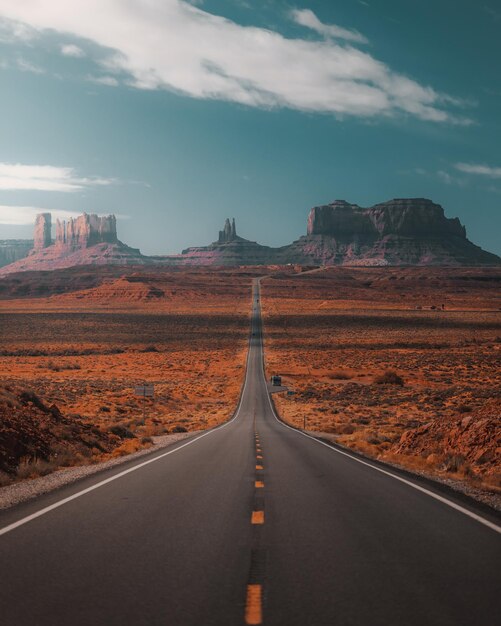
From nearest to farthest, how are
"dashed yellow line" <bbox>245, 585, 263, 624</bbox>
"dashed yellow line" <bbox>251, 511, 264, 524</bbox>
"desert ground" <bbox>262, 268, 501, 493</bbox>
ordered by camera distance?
"dashed yellow line" <bbox>245, 585, 263, 624</bbox> → "dashed yellow line" <bbox>251, 511, 264, 524</bbox> → "desert ground" <bbox>262, 268, 501, 493</bbox>

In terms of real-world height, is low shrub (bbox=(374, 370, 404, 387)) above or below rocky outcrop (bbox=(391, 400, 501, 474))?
below

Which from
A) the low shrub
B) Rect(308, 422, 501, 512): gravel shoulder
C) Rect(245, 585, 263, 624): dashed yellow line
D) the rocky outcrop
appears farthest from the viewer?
the low shrub

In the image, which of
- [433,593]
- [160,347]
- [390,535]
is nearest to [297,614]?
→ [433,593]

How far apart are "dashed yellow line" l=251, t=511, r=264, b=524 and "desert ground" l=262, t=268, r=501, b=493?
232 inches

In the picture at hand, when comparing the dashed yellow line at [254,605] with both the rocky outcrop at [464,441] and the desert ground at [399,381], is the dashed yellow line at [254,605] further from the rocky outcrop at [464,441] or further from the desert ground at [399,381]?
the rocky outcrop at [464,441]

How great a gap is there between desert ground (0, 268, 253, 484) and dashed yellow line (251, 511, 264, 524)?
656cm

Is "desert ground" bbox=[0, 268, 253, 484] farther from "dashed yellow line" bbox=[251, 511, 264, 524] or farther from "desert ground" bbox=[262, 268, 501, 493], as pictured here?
"desert ground" bbox=[262, 268, 501, 493]

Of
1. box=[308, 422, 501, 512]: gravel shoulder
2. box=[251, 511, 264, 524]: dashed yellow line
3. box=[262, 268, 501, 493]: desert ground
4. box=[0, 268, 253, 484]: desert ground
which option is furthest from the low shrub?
box=[251, 511, 264, 524]: dashed yellow line

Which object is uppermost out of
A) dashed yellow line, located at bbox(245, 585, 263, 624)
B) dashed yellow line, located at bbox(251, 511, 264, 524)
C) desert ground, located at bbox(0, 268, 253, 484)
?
dashed yellow line, located at bbox(245, 585, 263, 624)

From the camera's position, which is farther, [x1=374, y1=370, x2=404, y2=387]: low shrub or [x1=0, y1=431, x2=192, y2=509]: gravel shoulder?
[x1=374, y1=370, x2=404, y2=387]: low shrub

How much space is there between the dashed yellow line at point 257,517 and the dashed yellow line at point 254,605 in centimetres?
292

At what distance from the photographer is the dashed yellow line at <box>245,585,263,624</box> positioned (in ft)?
15.9

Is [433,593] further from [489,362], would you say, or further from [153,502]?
[489,362]

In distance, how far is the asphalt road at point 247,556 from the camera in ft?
16.7
